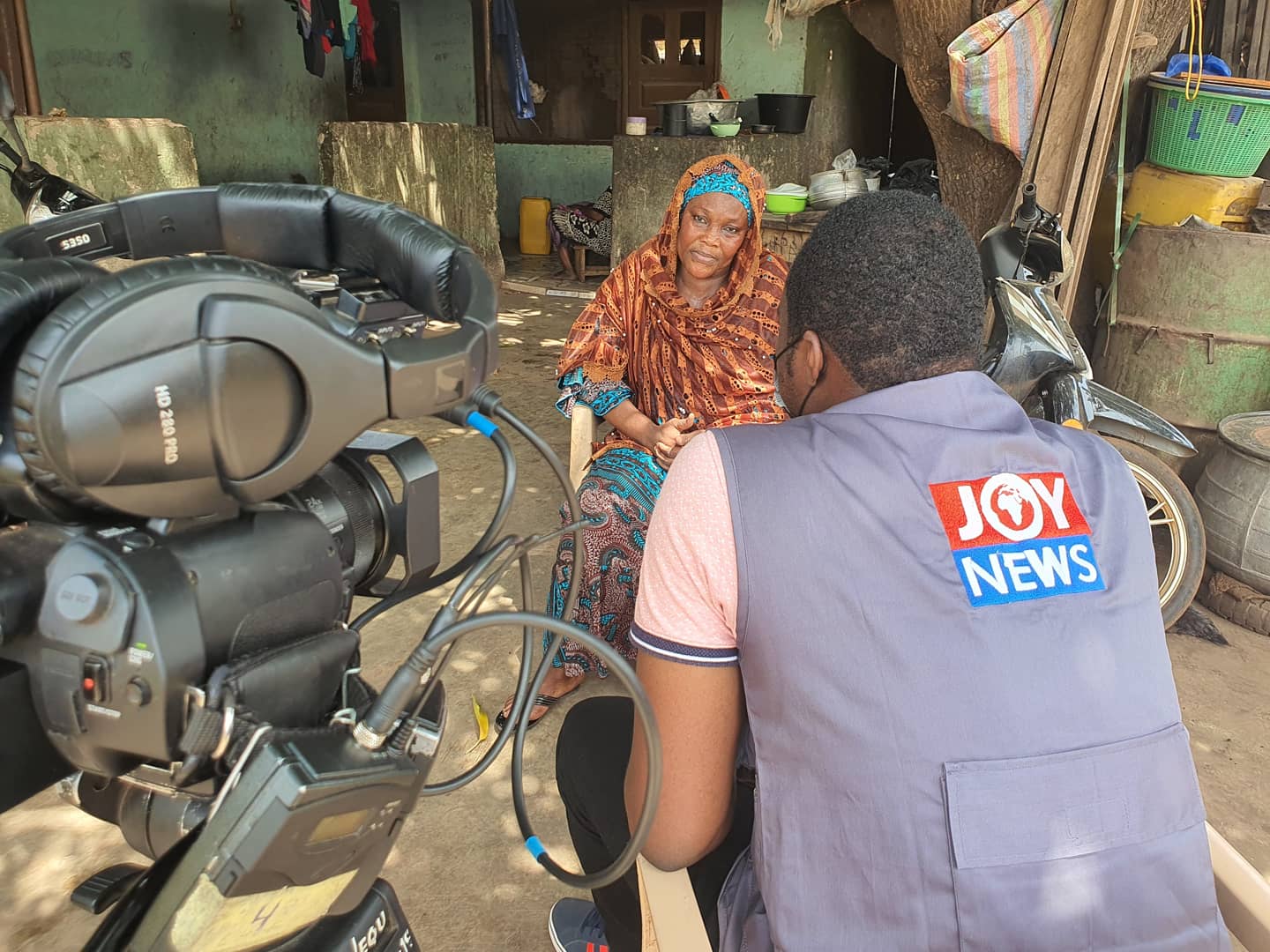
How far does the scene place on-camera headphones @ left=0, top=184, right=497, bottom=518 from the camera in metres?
0.57

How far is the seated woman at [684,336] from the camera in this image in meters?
2.65

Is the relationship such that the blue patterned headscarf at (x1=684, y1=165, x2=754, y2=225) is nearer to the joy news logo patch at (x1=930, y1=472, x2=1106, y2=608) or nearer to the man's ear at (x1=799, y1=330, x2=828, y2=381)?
the man's ear at (x1=799, y1=330, x2=828, y2=381)

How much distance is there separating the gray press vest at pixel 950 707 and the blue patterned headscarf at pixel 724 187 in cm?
180

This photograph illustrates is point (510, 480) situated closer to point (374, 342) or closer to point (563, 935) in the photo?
point (374, 342)

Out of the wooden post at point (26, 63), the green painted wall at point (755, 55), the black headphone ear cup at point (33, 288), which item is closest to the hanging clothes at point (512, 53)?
the green painted wall at point (755, 55)

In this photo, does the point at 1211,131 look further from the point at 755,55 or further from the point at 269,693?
the point at 755,55

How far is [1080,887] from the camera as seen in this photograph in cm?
94

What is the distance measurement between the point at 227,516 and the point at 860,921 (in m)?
0.74

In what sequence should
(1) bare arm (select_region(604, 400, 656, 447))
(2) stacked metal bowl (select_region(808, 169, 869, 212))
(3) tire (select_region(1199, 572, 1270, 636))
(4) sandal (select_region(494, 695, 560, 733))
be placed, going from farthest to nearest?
(2) stacked metal bowl (select_region(808, 169, 869, 212)) → (3) tire (select_region(1199, 572, 1270, 636)) → (1) bare arm (select_region(604, 400, 656, 447)) → (4) sandal (select_region(494, 695, 560, 733))

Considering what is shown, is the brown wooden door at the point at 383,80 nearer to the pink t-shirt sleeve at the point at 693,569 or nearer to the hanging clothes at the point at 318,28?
the hanging clothes at the point at 318,28

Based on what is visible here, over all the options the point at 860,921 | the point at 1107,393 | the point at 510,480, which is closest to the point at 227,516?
the point at 510,480

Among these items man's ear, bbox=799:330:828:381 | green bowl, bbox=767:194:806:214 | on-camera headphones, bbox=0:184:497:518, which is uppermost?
on-camera headphones, bbox=0:184:497:518

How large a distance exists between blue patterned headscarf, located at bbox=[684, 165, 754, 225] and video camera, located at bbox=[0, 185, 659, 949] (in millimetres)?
1999

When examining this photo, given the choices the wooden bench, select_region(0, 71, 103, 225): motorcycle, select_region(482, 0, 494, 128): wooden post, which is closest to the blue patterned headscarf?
the wooden bench
